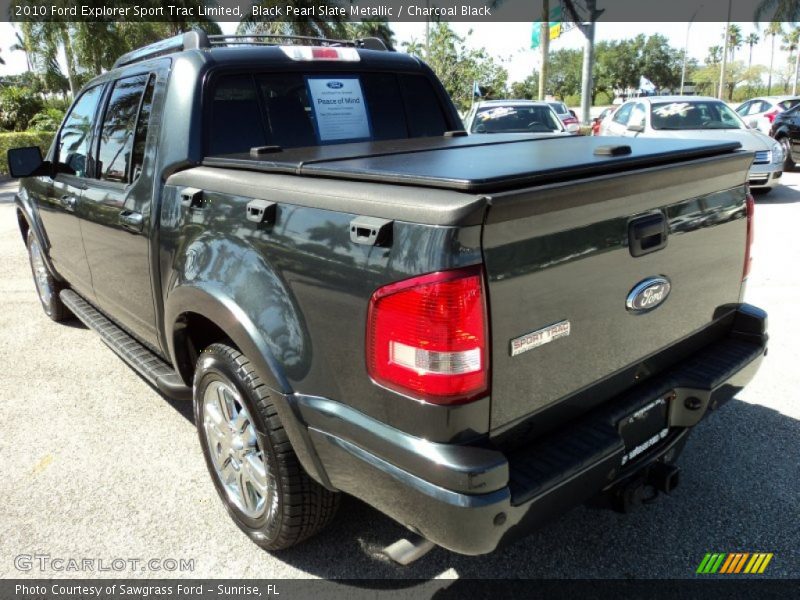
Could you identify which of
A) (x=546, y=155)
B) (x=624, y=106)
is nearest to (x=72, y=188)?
(x=546, y=155)

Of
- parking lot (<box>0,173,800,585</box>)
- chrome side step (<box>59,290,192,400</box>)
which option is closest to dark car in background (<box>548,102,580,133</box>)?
parking lot (<box>0,173,800,585</box>)

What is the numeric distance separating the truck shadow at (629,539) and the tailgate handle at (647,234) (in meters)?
1.27

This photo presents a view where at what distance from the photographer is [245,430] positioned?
257cm

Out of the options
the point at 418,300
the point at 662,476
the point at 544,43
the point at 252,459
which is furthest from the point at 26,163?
the point at 544,43

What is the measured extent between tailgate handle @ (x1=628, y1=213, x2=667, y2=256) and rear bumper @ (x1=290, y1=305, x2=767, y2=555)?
53 centimetres

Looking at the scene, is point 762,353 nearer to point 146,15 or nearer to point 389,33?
point 146,15

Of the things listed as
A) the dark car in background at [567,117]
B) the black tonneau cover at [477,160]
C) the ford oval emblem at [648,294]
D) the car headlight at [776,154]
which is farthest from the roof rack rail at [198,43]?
the dark car in background at [567,117]

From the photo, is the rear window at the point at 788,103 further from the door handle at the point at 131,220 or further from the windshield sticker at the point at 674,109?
the door handle at the point at 131,220

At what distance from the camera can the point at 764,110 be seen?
16797 millimetres

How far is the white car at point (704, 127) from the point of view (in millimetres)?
10328

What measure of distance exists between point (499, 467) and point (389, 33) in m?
55.0

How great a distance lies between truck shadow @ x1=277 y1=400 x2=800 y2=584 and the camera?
253 centimetres

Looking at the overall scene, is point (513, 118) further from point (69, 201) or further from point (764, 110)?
point (69, 201)

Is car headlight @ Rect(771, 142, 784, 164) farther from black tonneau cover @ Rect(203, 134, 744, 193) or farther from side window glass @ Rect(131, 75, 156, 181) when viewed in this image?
side window glass @ Rect(131, 75, 156, 181)
